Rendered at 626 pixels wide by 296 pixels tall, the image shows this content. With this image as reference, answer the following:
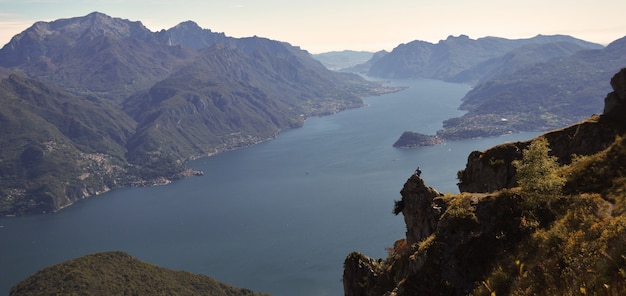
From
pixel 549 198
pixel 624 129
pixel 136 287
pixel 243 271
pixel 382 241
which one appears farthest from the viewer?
pixel 382 241

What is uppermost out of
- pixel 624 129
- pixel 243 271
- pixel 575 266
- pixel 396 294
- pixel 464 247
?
pixel 624 129

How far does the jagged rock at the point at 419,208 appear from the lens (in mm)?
37531

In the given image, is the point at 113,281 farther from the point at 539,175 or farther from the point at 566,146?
the point at 539,175

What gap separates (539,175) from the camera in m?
29.2

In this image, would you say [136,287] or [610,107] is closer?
[610,107]

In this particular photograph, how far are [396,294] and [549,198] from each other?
11372 mm

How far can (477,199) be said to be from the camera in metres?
31.1

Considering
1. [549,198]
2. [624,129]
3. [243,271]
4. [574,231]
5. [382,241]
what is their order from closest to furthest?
1. [574,231]
2. [549,198]
3. [624,129]
4. [243,271]
5. [382,241]

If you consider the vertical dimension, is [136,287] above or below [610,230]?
below

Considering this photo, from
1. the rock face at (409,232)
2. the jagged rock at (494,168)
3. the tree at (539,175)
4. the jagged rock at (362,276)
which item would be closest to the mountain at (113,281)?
the jagged rock at (362,276)

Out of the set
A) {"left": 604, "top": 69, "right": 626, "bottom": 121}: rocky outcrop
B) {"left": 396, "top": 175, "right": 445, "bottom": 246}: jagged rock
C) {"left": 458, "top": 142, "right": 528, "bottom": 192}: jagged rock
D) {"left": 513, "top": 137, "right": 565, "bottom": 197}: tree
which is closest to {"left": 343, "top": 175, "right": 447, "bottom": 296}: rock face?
{"left": 396, "top": 175, "right": 445, "bottom": 246}: jagged rock

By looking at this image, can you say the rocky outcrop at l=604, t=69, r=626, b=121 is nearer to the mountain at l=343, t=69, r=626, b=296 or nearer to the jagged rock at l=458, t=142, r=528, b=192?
the mountain at l=343, t=69, r=626, b=296

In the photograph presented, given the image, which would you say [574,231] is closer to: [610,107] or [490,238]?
[490,238]

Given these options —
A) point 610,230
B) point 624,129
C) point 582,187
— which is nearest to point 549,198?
point 582,187
